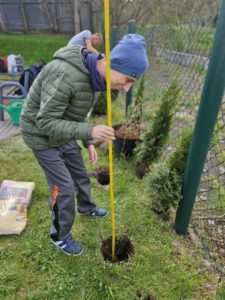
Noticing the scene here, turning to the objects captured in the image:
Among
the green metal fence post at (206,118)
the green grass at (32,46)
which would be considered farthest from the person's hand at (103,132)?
the green grass at (32,46)

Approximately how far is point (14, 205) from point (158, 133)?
1607mm

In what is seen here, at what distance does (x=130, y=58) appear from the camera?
5.07 feet

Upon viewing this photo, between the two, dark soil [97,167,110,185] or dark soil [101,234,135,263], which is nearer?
dark soil [101,234,135,263]

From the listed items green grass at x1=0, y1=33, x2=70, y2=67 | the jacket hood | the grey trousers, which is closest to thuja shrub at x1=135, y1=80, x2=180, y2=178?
the grey trousers

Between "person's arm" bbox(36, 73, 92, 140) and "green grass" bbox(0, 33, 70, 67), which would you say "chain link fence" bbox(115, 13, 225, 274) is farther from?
"green grass" bbox(0, 33, 70, 67)

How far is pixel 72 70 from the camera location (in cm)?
162

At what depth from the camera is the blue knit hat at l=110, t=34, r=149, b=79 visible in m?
1.55

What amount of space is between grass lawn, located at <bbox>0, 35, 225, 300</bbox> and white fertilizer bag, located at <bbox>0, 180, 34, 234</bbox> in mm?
88

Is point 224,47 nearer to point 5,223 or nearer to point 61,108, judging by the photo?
point 61,108

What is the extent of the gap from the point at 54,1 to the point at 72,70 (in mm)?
10442

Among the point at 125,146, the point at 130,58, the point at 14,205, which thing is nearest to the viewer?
the point at 130,58

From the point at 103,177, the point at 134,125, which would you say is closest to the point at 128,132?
the point at 134,125

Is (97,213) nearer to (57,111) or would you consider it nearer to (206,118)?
(57,111)

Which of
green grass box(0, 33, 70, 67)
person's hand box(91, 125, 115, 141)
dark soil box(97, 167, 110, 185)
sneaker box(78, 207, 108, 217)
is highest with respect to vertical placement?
person's hand box(91, 125, 115, 141)
